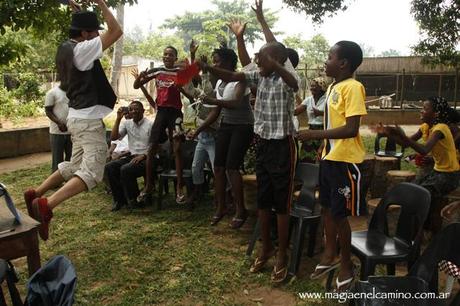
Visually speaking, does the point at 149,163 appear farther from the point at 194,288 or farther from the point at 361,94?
the point at 361,94

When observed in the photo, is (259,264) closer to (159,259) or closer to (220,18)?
(159,259)

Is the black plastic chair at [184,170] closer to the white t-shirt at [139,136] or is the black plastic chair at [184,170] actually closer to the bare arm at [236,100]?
the white t-shirt at [139,136]

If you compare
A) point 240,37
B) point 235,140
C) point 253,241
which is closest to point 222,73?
point 240,37

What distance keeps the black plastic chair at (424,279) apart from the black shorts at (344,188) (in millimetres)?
667

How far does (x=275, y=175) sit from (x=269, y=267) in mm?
902

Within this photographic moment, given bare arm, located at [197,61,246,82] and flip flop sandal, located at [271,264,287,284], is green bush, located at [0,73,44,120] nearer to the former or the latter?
bare arm, located at [197,61,246,82]

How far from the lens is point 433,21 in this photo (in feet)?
35.1

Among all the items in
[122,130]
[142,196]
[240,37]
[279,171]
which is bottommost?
[142,196]

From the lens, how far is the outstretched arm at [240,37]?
4.09 metres

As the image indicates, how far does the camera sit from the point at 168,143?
5.95 meters

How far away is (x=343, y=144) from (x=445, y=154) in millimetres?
1891

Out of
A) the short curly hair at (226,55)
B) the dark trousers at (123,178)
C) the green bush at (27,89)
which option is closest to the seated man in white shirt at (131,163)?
the dark trousers at (123,178)

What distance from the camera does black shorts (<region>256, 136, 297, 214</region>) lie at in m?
3.57

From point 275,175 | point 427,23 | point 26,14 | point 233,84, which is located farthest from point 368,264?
point 427,23
